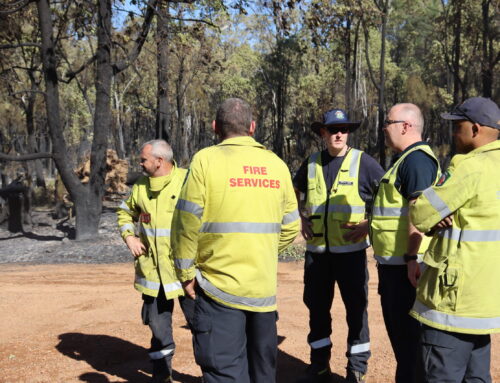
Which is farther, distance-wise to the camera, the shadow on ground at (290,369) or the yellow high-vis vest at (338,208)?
the shadow on ground at (290,369)

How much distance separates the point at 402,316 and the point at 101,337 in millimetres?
3440

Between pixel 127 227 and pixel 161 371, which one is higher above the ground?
pixel 127 227

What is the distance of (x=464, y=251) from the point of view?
114 inches

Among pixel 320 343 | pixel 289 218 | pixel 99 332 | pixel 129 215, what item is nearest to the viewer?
pixel 289 218

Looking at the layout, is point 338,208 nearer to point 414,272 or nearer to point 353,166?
point 353,166

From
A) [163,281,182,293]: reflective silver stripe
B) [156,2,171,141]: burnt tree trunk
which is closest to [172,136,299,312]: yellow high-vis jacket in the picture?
[163,281,182,293]: reflective silver stripe

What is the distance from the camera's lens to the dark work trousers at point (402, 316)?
3820 millimetres

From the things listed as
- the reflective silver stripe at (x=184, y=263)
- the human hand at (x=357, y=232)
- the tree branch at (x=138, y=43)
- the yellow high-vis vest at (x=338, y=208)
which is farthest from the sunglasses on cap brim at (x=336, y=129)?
the tree branch at (x=138, y=43)

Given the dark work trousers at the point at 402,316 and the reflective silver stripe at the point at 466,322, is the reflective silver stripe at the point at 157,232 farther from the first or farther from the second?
the reflective silver stripe at the point at 466,322

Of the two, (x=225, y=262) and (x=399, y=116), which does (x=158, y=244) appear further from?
(x=399, y=116)

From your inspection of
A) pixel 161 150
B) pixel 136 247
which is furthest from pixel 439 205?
pixel 136 247

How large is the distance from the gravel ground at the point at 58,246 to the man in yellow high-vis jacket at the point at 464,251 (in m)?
10.1

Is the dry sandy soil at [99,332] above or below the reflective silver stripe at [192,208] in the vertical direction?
below

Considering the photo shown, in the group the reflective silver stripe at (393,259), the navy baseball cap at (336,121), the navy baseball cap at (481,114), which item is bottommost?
the reflective silver stripe at (393,259)
